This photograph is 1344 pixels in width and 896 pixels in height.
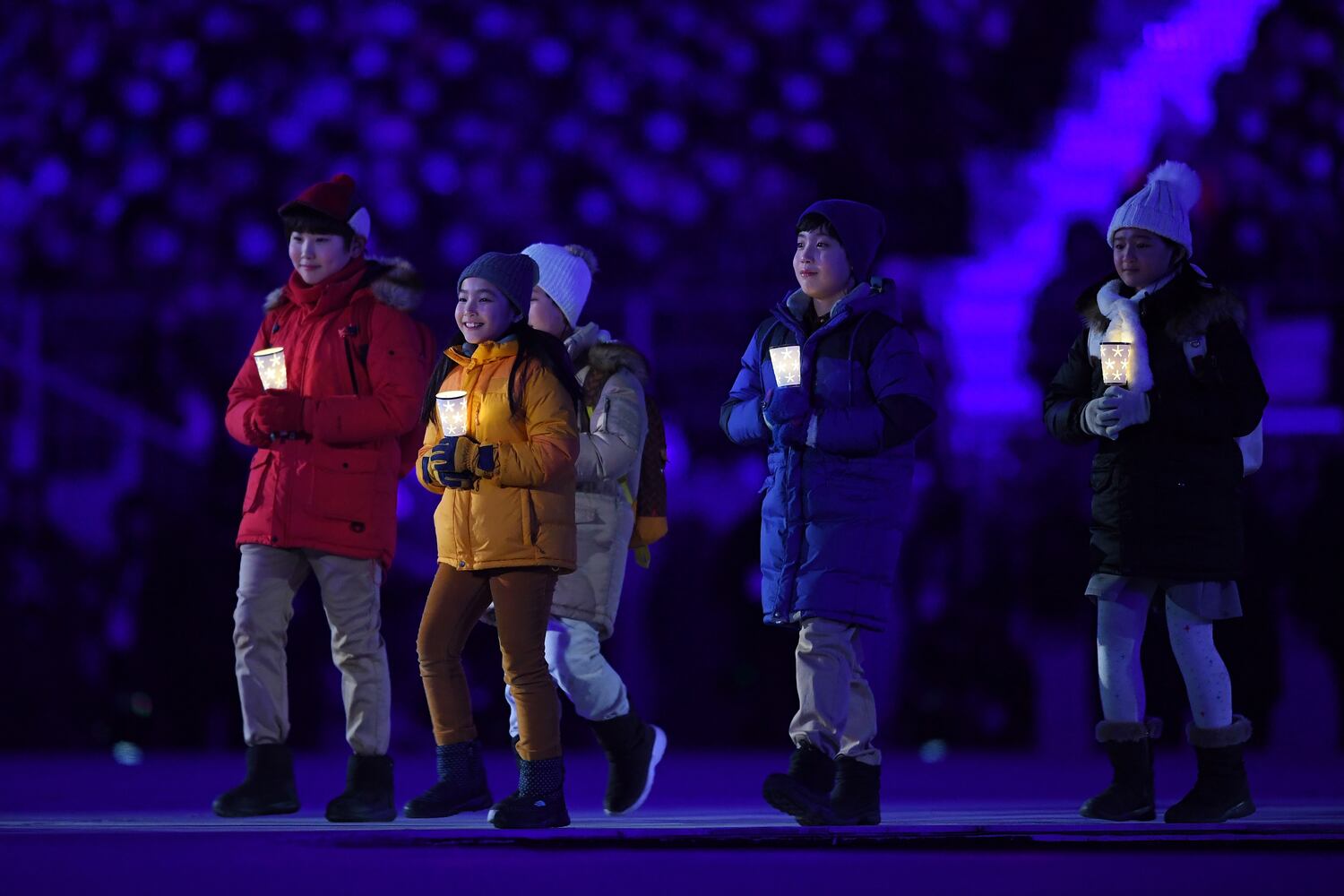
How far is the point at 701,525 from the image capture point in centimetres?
789

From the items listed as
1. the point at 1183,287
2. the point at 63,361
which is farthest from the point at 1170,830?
the point at 63,361

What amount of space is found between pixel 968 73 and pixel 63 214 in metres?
3.65

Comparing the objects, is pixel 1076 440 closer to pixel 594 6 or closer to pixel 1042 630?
pixel 1042 630

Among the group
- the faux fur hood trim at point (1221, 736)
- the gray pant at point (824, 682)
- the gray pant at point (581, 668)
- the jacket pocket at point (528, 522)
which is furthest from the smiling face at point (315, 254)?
the faux fur hood trim at point (1221, 736)

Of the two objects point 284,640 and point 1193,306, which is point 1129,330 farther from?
point 284,640

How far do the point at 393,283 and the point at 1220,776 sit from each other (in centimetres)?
246

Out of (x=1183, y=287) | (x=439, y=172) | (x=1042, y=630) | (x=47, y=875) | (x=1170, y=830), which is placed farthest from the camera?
(x=439, y=172)

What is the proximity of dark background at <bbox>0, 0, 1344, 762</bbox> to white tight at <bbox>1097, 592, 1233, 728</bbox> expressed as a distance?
2.46 meters

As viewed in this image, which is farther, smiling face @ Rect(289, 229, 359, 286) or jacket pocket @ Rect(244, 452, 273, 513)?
smiling face @ Rect(289, 229, 359, 286)

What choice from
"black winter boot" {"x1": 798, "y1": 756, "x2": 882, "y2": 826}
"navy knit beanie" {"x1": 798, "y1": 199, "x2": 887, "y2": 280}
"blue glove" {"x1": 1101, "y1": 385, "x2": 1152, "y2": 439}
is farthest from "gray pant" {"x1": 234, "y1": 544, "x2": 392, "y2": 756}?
"blue glove" {"x1": 1101, "y1": 385, "x2": 1152, "y2": 439}

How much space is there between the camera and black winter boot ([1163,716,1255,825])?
507cm

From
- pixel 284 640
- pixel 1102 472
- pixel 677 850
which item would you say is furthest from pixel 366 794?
pixel 1102 472

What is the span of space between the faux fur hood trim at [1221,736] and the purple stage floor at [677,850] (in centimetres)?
20

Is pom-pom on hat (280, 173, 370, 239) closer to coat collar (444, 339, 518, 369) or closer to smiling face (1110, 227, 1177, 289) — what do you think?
coat collar (444, 339, 518, 369)
